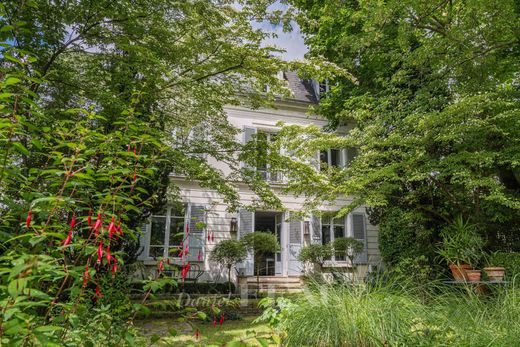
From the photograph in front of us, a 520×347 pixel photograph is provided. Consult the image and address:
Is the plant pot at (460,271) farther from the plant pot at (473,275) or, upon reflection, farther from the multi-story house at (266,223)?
the multi-story house at (266,223)

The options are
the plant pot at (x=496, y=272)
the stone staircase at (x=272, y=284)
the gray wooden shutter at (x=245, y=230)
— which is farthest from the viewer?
the gray wooden shutter at (x=245, y=230)

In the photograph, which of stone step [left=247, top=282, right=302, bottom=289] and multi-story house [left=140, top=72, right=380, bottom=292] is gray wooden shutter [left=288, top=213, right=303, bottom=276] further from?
stone step [left=247, top=282, right=302, bottom=289]

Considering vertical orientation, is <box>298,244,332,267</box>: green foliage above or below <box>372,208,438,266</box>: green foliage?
below

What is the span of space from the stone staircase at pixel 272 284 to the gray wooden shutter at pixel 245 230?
42 centimetres

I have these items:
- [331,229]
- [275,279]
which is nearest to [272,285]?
[275,279]

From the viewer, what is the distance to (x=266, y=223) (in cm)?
1448

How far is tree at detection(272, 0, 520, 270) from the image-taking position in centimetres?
612

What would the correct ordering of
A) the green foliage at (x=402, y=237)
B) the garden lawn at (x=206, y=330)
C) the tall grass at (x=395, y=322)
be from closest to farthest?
1. the tall grass at (x=395, y=322)
2. the garden lawn at (x=206, y=330)
3. the green foliage at (x=402, y=237)

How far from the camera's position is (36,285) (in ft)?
4.76

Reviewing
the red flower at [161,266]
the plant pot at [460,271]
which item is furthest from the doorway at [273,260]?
the red flower at [161,266]

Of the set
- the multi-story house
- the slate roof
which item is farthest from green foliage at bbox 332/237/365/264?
the slate roof

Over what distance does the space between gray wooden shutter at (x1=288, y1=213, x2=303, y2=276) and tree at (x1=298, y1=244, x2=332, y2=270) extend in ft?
2.07

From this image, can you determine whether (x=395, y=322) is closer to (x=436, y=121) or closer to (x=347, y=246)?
(x=436, y=121)

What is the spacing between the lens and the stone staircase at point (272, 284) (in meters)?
10.4
